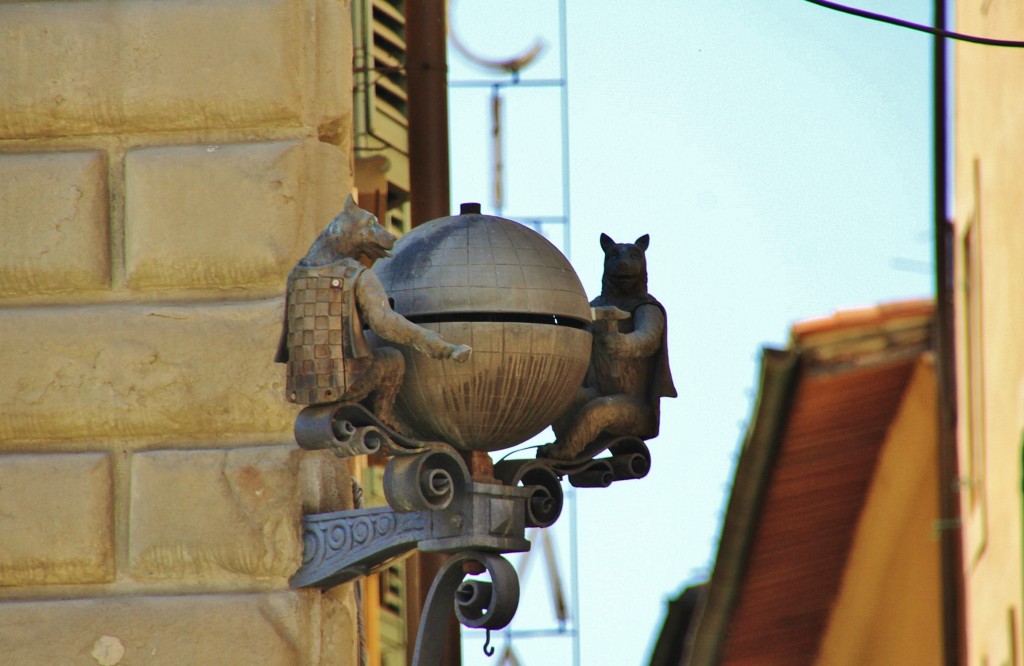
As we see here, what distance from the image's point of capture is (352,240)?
477cm

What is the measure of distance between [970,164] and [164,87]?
9543mm

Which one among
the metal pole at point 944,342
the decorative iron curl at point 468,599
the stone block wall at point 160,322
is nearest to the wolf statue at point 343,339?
the decorative iron curl at point 468,599

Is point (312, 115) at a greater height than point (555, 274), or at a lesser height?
greater

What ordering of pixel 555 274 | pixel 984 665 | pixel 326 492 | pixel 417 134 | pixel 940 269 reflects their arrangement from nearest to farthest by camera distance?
1. pixel 555 274
2. pixel 326 492
3. pixel 417 134
4. pixel 940 269
5. pixel 984 665

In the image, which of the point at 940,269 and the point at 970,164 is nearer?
the point at 940,269

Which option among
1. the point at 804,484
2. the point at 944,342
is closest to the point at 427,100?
the point at 944,342

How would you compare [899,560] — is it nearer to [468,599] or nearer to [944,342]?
[944,342]

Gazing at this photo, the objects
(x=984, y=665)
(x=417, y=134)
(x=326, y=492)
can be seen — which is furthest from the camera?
(x=984, y=665)

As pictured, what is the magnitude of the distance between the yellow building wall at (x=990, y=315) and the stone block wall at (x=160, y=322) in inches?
237

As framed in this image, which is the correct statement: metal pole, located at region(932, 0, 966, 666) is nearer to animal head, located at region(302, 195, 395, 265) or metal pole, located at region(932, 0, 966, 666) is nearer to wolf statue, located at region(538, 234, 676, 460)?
wolf statue, located at region(538, 234, 676, 460)

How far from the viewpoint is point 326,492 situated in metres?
5.29

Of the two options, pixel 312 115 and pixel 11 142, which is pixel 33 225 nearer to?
pixel 11 142

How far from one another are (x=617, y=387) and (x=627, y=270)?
30 centimetres

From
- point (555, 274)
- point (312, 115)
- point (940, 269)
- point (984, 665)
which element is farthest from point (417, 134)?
point (984, 665)
